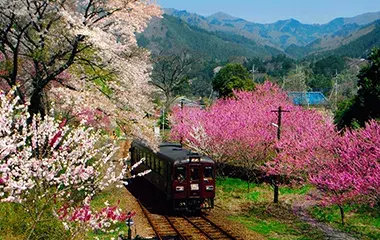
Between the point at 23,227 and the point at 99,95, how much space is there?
6.28m

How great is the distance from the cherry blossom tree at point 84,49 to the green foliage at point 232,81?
130 ft

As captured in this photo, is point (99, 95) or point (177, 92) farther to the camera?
point (177, 92)

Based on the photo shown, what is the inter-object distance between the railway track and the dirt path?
13.9ft

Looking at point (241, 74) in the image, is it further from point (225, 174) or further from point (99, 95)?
point (99, 95)

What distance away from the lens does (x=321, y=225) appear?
19062 millimetres

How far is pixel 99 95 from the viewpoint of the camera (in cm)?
1630

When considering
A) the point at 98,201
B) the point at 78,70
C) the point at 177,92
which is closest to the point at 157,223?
the point at 98,201

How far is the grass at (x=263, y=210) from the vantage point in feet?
57.6

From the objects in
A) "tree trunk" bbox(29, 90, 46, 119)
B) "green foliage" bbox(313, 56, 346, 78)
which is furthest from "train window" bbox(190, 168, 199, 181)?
"green foliage" bbox(313, 56, 346, 78)

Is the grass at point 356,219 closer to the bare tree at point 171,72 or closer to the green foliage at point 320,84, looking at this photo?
the bare tree at point 171,72

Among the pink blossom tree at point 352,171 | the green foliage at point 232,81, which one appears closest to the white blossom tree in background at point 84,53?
the pink blossom tree at point 352,171

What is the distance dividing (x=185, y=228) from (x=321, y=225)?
6005mm

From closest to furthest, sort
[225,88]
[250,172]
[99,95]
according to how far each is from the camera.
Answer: [99,95] < [250,172] < [225,88]

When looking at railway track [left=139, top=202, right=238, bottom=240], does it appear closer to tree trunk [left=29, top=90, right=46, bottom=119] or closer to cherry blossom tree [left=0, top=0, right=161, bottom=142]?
cherry blossom tree [left=0, top=0, right=161, bottom=142]
